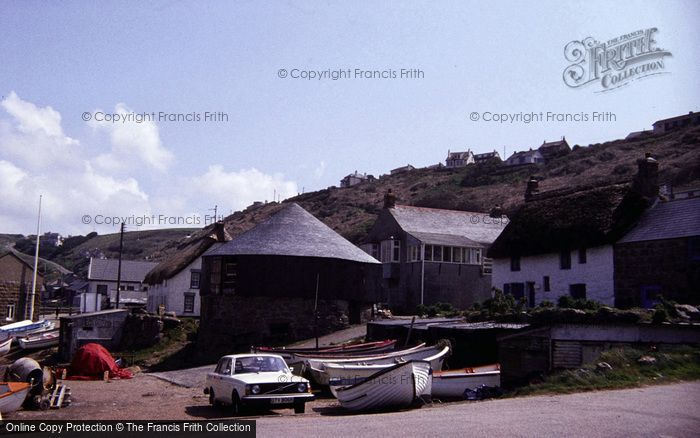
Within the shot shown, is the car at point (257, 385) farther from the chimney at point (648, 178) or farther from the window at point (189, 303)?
the window at point (189, 303)

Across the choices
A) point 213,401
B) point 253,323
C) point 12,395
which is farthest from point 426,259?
point 12,395

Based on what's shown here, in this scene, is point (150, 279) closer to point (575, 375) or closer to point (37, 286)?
point (37, 286)

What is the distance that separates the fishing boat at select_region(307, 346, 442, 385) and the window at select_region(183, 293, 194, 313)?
33.6 metres

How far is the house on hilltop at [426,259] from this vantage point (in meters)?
49.2

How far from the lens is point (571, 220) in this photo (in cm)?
3675

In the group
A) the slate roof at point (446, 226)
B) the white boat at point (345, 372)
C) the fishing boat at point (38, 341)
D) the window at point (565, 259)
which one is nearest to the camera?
the white boat at point (345, 372)

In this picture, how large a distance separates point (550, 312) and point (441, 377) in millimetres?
4185

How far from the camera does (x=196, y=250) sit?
5431 centimetres

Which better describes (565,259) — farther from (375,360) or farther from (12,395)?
(12,395)

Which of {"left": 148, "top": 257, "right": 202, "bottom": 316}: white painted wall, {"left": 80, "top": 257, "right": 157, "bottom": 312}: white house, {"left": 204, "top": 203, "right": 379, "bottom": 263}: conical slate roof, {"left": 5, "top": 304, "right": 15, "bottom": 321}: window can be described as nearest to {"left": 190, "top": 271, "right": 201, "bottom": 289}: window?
{"left": 148, "top": 257, "right": 202, "bottom": 316}: white painted wall

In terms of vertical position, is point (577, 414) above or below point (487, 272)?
below

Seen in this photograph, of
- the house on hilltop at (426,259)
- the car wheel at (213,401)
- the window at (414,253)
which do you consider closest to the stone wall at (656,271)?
the house on hilltop at (426,259)

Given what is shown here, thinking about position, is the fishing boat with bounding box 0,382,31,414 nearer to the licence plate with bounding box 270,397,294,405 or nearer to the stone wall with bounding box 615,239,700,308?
the licence plate with bounding box 270,397,294,405

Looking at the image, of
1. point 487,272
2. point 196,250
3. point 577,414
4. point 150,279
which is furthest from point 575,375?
point 150,279
